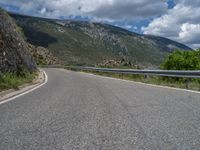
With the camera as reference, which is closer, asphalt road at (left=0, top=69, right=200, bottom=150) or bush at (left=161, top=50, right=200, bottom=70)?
asphalt road at (left=0, top=69, right=200, bottom=150)

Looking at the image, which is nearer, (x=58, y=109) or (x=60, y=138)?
(x=60, y=138)

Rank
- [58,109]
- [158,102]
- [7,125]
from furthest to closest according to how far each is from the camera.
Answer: [158,102] → [58,109] → [7,125]

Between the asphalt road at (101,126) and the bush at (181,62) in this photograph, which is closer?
the asphalt road at (101,126)

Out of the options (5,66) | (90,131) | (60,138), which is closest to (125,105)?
(90,131)

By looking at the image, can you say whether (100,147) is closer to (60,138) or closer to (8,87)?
(60,138)

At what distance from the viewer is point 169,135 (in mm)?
5363

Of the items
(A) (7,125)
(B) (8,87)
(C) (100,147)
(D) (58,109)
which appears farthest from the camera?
(B) (8,87)

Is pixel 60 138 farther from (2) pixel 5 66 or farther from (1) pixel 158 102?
(2) pixel 5 66

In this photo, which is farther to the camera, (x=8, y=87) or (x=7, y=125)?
(x=8, y=87)

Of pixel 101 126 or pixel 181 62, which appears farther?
pixel 181 62

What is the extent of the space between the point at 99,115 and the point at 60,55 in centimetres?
18797

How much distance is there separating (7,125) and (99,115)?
77.7 inches

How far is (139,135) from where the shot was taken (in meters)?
5.37

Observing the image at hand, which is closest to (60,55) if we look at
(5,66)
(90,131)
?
(5,66)
